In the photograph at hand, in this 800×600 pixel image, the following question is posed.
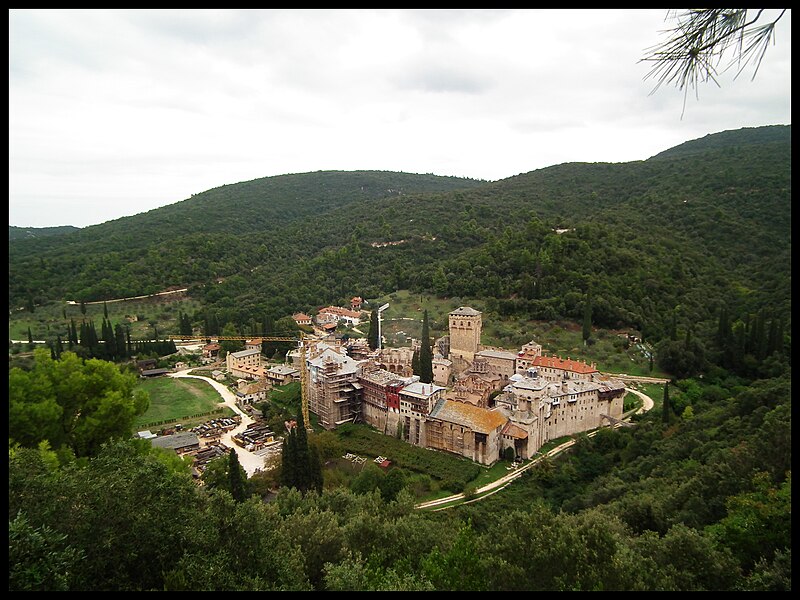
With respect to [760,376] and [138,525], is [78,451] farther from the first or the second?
[760,376]

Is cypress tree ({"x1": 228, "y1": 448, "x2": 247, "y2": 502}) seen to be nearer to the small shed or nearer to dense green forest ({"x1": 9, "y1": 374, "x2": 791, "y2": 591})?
dense green forest ({"x1": 9, "y1": 374, "x2": 791, "y2": 591})

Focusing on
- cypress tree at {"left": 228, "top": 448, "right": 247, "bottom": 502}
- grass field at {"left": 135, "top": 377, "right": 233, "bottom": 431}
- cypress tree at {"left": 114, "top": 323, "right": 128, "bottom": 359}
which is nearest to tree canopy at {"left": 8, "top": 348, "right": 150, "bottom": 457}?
cypress tree at {"left": 228, "top": 448, "right": 247, "bottom": 502}

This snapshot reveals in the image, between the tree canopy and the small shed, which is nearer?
the tree canopy

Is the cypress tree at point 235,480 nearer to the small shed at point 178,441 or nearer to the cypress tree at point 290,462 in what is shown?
the cypress tree at point 290,462

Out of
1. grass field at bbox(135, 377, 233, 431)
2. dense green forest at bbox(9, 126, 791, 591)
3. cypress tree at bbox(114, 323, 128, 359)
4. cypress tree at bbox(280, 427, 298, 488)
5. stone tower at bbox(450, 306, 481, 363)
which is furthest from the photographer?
cypress tree at bbox(114, 323, 128, 359)

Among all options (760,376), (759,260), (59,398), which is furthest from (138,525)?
(759,260)

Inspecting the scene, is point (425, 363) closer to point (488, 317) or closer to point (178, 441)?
point (488, 317)

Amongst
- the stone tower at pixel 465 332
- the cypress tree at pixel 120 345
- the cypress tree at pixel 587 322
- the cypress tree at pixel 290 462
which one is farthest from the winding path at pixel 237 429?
the cypress tree at pixel 587 322
